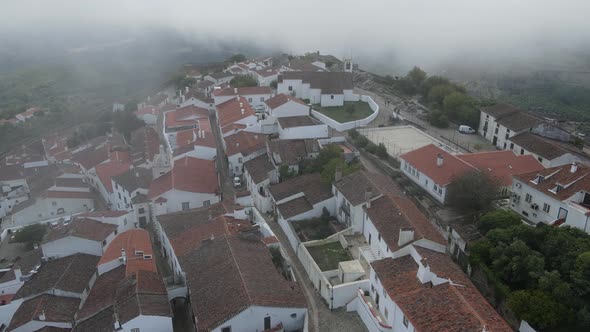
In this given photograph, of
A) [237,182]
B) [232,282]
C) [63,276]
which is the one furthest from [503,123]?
[63,276]

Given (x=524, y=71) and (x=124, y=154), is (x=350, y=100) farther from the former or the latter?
(x=524, y=71)

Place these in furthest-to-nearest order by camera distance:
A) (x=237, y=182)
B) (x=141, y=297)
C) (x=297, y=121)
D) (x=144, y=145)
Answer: (x=144, y=145), (x=297, y=121), (x=237, y=182), (x=141, y=297)

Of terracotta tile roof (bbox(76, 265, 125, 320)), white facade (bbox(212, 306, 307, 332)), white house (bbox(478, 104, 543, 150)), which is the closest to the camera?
white facade (bbox(212, 306, 307, 332))

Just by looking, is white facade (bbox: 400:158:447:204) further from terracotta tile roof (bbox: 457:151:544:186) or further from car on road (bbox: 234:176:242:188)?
car on road (bbox: 234:176:242:188)

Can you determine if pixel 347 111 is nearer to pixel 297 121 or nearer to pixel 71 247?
pixel 297 121

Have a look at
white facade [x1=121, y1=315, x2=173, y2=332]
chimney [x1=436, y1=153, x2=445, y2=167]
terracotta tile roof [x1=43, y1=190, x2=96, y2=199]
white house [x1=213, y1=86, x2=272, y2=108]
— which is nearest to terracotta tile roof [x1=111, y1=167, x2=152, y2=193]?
terracotta tile roof [x1=43, y1=190, x2=96, y2=199]

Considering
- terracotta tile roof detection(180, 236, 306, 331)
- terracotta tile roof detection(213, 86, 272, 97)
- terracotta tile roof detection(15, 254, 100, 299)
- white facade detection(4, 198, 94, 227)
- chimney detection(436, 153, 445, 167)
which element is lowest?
white facade detection(4, 198, 94, 227)

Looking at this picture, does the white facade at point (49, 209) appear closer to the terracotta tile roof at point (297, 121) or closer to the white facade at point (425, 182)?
the terracotta tile roof at point (297, 121)
